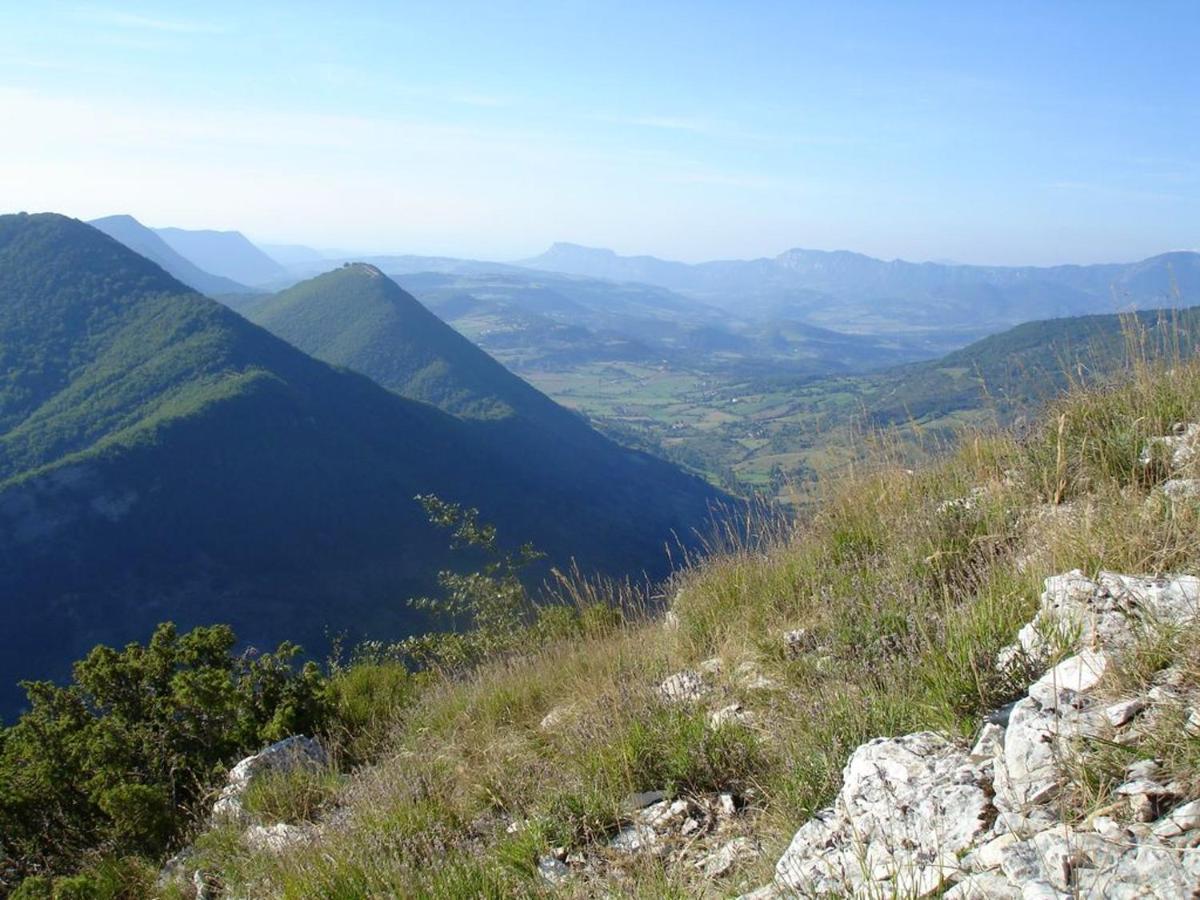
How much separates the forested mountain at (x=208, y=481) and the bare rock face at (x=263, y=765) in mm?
43630

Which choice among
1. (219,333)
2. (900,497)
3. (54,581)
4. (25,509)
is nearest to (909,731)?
(900,497)

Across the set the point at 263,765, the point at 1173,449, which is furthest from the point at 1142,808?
the point at 263,765

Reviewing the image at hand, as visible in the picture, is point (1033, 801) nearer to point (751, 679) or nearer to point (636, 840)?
point (636, 840)

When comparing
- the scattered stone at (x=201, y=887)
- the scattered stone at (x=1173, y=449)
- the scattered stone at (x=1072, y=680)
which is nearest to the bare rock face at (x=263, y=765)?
the scattered stone at (x=201, y=887)

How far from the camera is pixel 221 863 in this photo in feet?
12.2

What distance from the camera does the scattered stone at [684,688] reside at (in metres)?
3.80

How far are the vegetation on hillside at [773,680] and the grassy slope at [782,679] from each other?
0.01 meters

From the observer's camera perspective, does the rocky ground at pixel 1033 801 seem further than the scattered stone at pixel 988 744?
No

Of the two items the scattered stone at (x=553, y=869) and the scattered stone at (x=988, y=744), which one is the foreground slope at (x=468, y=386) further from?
the scattered stone at (x=988, y=744)

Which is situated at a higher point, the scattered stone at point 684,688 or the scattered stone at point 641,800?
the scattered stone at point 684,688

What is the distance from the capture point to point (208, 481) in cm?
6147

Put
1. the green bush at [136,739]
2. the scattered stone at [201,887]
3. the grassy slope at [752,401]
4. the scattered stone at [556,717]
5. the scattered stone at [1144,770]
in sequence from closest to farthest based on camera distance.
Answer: the scattered stone at [1144,770] → the scattered stone at [201,887] → the scattered stone at [556,717] → the green bush at [136,739] → the grassy slope at [752,401]

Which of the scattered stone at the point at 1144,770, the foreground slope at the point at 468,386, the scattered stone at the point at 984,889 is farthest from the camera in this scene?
the foreground slope at the point at 468,386

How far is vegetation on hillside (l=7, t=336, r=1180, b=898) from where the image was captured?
2.87 m
